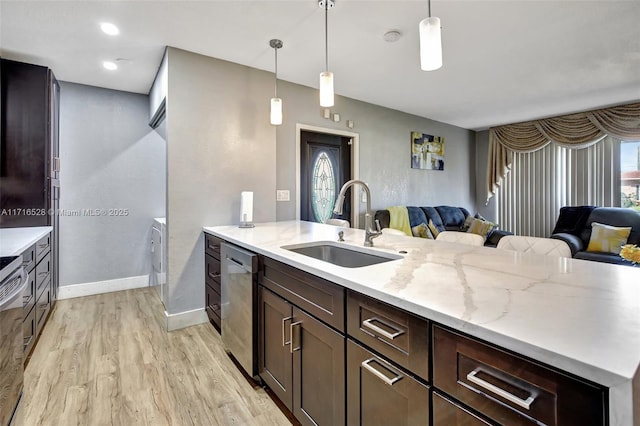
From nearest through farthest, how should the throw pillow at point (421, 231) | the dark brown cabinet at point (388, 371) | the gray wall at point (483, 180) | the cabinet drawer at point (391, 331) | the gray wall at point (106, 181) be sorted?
1. the dark brown cabinet at point (388, 371)
2. the cabinet drawer at point (391, 331)
3. the gray wall at point (106, 181)
4. the throw pillow at point (421, 231)
5. the gray wall at point (483, 180)

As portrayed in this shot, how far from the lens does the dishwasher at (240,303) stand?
180cm

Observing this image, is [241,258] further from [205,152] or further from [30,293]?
[30,293]

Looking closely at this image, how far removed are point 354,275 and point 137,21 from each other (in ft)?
8.26

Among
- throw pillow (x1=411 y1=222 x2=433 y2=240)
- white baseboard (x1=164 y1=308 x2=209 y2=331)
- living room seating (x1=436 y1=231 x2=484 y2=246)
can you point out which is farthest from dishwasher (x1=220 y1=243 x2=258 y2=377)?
throw pillow (x1=411 y1=222 x2=433 y2=240)

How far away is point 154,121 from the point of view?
3619mm

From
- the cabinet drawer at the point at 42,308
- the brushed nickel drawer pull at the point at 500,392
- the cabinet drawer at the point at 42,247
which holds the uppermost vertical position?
the cabinet drawer at the point at 42,247

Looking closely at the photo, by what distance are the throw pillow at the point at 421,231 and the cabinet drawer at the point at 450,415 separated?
3763 mm

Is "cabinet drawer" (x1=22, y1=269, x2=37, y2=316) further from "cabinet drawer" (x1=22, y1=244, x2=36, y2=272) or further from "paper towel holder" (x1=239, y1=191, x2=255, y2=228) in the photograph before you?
"paper towel holder" (x1=239, y1=191, x2=255, y2=228)

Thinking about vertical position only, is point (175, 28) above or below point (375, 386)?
above

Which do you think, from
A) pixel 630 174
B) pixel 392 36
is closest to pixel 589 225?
pixel 630 174

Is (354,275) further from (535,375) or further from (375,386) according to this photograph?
(535,375)

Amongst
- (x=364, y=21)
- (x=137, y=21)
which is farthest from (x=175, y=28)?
(x=364, y=21)

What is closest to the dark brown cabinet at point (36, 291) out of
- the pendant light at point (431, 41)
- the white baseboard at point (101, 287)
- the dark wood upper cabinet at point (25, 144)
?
the dark wood upper cabinet at point (25, 144)

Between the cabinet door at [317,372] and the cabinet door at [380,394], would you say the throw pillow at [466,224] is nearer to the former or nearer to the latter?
the cabinet door at [317,372]
